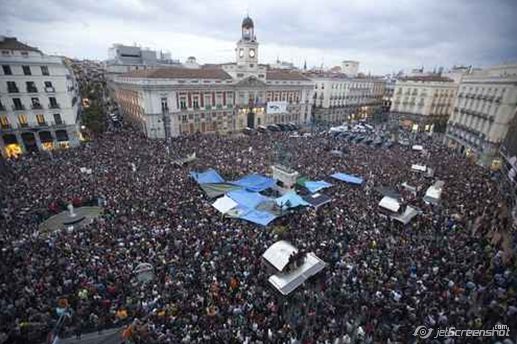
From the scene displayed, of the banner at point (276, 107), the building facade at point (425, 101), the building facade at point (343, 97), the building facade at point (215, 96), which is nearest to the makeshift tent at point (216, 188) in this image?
the building facade at point (215, 96)

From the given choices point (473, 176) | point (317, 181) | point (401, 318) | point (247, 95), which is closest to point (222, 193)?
point (317, 181)

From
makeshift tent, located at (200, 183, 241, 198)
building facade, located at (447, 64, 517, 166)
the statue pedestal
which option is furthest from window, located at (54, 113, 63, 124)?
building facade, located at (447, 64, 517, 166)

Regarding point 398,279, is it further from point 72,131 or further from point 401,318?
point 72,131

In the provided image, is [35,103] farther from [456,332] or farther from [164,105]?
[456,332]

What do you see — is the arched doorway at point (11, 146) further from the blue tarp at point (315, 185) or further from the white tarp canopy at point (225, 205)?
the blue tarp at point (315, 185)

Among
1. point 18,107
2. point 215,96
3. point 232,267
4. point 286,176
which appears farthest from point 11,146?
point 232,267
